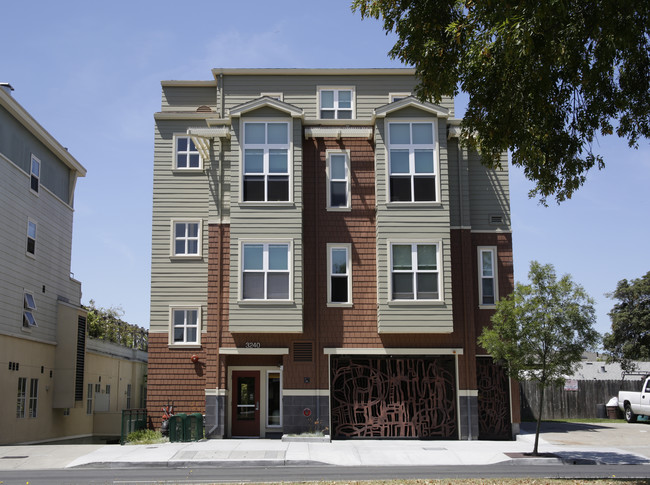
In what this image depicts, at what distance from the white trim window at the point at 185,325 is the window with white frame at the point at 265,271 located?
338cm

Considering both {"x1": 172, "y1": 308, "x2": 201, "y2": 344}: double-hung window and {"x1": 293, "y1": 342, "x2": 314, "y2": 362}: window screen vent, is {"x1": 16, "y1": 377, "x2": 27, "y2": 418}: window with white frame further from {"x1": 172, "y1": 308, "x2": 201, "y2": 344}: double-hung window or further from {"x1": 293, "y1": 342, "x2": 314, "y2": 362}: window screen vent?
{"x1": 293, "y1": 342, "x2": 314, "y2": 362}: window screen vent

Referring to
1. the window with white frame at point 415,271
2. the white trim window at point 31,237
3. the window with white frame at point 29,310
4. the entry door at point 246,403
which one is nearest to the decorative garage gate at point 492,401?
the window with white frame at point 415,271

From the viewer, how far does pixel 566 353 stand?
19562mm

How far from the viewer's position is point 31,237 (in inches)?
1166

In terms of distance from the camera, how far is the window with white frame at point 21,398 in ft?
90.2

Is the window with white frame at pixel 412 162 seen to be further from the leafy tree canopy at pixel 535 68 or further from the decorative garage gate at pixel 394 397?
the leafy tree canopy at pixel 535 68

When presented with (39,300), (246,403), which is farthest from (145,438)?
(39,300)

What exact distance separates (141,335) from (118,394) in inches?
216

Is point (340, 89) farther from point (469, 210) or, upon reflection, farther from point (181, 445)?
point (181, 445)

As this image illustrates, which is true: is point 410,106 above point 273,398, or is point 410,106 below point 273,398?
above

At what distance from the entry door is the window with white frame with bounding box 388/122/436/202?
7.98 meters

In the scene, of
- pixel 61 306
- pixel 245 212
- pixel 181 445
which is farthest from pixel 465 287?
pixel 61 306

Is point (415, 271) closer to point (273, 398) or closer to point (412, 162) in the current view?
point (412, 162)

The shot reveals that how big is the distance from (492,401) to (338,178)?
9.35 m
